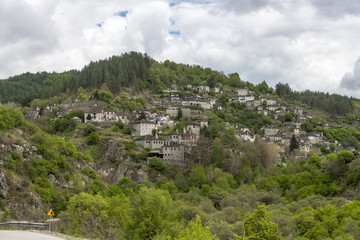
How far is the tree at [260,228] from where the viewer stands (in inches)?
1114

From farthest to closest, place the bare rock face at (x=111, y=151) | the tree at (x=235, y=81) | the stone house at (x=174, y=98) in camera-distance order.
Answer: the tree at (x=235, y=81), the stone house at (x=174, y=98), the bare rock face at (x=111, y=151)

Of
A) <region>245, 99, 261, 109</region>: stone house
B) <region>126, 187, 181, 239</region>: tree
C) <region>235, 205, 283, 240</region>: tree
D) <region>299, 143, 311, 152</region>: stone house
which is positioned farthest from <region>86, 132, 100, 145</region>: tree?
<region>245, 99, 261, 109</region>: stone house

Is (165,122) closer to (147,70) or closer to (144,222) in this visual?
(147,70)

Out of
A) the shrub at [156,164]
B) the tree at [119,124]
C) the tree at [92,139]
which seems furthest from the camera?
the tree at [119,124]

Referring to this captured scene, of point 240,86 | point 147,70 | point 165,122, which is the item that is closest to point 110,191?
point 165,122

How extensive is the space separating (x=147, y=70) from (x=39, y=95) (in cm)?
3926

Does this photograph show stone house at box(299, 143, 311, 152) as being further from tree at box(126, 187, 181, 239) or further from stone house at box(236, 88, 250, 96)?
tree at box(126, 187, 181, 239)

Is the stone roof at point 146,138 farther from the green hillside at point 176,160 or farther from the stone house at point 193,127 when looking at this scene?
the stone house at point 193,127

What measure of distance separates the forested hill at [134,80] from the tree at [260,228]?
94583mm

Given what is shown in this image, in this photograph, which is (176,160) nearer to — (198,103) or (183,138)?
(183,138)

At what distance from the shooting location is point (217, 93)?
149500 millimetres

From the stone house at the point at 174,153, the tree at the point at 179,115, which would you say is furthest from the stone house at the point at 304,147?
the stone house at the point at 174,153

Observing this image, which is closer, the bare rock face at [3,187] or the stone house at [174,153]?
the bare rock face at [3,187]

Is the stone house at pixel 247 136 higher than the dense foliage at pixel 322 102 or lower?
lower
